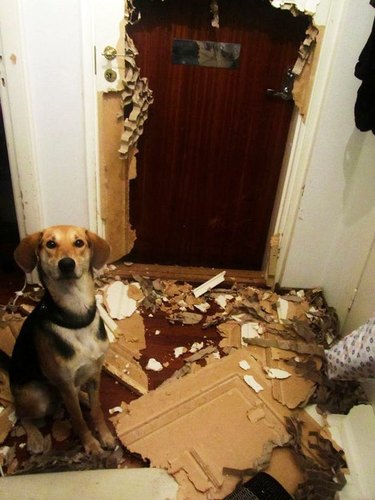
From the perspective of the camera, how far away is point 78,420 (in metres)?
1.64

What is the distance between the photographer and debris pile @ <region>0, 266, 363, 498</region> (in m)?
1.70

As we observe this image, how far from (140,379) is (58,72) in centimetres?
160

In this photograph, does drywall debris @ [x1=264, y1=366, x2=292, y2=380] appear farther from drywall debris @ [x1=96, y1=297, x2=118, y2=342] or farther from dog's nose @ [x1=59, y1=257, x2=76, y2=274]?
dog's nose @ [x1=59, y1=257, x2=76, y2=274]

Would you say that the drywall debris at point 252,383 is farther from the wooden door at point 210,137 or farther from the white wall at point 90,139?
the wooden door at point 210,137

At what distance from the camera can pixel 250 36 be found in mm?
2090

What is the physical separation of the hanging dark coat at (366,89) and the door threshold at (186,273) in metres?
1.22

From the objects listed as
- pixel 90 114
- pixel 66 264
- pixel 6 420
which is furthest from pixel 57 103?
pixel 6 420

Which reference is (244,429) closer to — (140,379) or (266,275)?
(140,379)

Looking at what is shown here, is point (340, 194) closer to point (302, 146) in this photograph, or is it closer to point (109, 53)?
point (302, 146)

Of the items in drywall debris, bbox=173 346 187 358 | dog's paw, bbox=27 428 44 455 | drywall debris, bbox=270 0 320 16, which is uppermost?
drywall debris, bbox=270 0 320 16

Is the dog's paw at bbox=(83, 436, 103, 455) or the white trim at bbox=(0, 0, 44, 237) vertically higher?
the white trim at bbox=(0, 0, 44, 237)

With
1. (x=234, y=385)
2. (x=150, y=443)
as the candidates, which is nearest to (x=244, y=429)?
(x=234, y=385)

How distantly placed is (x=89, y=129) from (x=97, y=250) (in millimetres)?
913

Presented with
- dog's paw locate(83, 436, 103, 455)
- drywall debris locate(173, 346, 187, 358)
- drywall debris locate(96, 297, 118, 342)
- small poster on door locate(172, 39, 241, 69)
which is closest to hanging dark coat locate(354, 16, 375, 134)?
small poster on door locate(172, 39, 241, 69)
